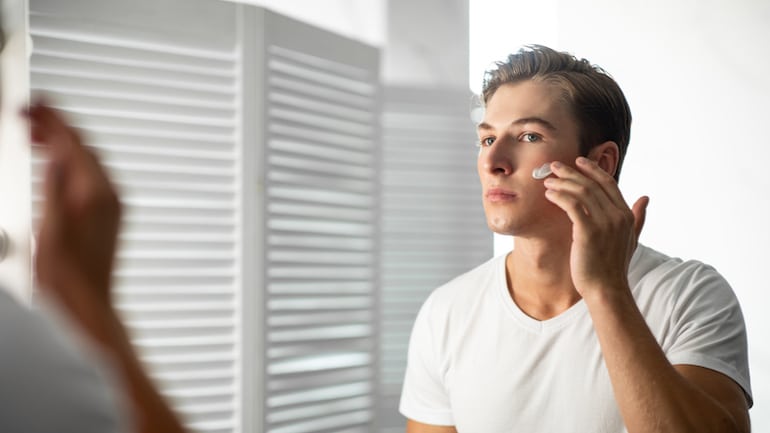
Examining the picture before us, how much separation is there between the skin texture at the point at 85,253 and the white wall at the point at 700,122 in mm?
1724

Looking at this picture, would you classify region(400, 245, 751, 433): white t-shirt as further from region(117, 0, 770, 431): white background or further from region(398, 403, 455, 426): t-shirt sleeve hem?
region(117, 0, 770, 431): white background

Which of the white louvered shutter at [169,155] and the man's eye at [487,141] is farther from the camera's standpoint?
the white louvered shutter at [169,155]

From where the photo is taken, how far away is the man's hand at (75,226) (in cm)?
47

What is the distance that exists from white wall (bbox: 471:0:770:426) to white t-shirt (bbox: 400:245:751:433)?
2.57 ft

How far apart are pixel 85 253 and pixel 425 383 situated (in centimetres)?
97

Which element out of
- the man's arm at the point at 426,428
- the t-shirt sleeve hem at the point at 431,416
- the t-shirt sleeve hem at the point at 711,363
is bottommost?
the man's arm at the point at 426,428

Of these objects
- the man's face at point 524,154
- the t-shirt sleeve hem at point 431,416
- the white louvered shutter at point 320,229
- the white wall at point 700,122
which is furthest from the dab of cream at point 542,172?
the white wall at point 700,122

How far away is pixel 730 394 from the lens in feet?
3.59

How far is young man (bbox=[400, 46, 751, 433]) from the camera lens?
1.06m

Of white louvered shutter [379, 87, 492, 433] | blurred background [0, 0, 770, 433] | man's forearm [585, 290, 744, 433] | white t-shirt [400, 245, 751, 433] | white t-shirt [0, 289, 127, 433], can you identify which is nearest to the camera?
white t-shirt [0, 289, 127, 433]

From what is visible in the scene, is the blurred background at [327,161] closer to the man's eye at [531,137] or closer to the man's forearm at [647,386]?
the man's eye at [531,137]

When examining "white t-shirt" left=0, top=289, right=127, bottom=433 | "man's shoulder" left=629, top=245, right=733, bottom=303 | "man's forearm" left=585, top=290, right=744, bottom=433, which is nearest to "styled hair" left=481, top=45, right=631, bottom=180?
"man's shoulder" left=629, top=245, right=733, bottom=303

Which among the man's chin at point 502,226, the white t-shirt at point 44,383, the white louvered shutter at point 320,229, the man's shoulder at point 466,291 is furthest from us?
the white louvered shutter at point 320,229

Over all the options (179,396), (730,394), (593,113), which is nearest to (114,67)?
(179,396)
